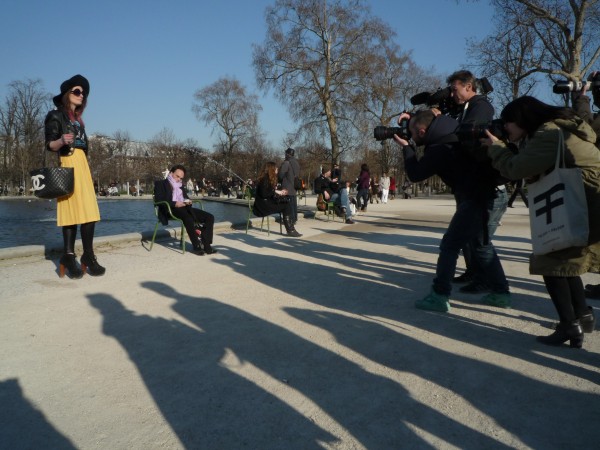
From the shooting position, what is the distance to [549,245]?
2.95m

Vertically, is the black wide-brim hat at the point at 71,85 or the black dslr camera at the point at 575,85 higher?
the black wide-brim hat at the point at 71,85

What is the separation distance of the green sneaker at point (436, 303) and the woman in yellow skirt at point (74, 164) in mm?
3759

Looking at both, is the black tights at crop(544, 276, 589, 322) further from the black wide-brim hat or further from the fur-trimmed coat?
the black wide-brim hat

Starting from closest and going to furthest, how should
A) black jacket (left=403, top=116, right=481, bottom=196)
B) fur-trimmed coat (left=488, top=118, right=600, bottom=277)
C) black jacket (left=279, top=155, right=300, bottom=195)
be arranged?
fur-trimmed coat (left=488, top=118, right=600, bottom=277), black jacket (left=403, top=116, right=481, bottom=196), black jacket (left=279, top=155, right=300, bottom=195)

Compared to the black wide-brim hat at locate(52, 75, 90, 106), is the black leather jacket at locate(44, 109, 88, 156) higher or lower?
lower

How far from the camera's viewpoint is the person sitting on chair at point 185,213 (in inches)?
287

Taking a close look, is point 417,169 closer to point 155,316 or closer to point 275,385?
point 275,385

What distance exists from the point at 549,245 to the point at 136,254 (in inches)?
231

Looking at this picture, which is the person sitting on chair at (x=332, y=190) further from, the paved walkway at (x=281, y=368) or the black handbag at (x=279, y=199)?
the paved walkway at (x=281, y=368)

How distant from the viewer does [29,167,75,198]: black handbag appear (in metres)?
5.03

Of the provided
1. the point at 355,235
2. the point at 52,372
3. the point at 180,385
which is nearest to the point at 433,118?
the point at 180,385

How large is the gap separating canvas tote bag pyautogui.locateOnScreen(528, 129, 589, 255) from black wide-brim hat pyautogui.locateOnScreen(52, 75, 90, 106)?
4914 mm

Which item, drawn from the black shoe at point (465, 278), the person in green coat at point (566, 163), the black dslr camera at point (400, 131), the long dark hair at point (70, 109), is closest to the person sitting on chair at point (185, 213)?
the long dark hair at point (70, 109)

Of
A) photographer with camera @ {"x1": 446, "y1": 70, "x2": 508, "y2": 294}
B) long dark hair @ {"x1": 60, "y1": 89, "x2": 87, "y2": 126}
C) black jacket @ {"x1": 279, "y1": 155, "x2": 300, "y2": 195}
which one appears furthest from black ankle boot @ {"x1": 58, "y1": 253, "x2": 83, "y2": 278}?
black jacket @ {"x1": 279, "y1": 155, "x2": 300, "y2": 195}
